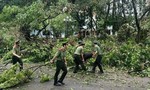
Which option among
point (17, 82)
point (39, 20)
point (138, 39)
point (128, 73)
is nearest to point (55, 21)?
point (39, 20)

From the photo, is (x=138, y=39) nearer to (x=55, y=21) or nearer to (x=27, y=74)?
(x=55, y=21)

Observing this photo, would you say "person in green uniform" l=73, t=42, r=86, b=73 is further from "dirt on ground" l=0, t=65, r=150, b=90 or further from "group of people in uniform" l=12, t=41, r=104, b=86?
"dirt on ground" l=0, t=65, r=150, b=90

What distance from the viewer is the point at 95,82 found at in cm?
1430

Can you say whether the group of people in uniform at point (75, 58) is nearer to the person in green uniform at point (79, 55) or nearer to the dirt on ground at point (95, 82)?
the person in green uniform at point (79, 55)

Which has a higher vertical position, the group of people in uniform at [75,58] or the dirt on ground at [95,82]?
the group of people in uniform at [75,58]

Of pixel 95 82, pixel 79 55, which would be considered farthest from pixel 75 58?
pixel 95 82

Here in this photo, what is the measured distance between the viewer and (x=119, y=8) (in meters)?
35.1

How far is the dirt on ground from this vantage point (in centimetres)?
1321

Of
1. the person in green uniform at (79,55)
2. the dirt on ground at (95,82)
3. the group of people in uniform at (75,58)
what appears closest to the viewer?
the group of people in uniform at (75,58)

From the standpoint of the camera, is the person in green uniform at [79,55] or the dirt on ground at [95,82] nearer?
the dirt on ground at [95,82]

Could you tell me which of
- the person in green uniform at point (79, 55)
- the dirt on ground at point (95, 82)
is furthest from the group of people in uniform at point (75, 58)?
the dirt on ground at point (95, 82)

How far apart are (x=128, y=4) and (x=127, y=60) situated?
56.3ft

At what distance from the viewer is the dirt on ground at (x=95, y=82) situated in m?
13.2

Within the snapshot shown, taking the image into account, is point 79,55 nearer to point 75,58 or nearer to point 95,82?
point 75,58
